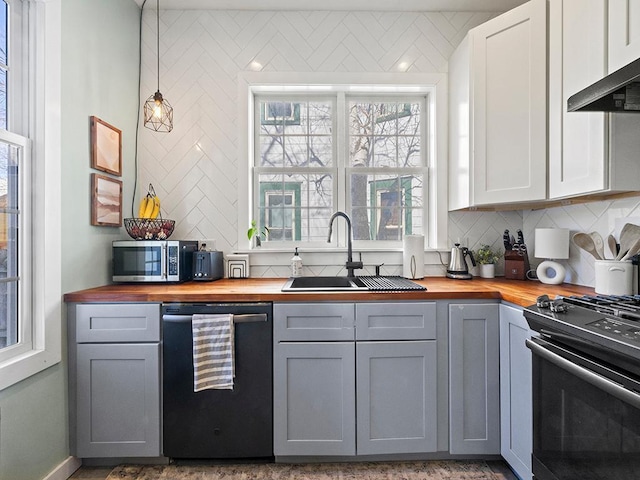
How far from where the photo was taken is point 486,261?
7.88ft

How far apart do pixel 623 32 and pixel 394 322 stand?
5.10 feet

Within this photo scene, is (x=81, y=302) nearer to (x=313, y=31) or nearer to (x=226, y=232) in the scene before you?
(x=226, y=232)

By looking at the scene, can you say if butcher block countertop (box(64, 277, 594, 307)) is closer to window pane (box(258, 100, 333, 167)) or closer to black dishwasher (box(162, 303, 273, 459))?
black dishwasher (box(162, 303, 273, 459))

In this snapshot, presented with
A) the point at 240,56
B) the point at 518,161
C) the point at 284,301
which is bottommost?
the point at 284,301

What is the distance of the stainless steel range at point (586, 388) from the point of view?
937mm

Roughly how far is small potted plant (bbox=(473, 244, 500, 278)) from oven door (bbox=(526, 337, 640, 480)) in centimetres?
112

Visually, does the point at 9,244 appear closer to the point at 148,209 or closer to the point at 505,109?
the point at 148,209

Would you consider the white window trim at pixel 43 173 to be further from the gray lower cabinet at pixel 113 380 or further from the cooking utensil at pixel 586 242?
the cooking utensil at pixel 586 242

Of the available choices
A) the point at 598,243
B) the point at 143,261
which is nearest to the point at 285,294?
the point at 143,261

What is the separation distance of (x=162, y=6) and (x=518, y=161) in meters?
2.55

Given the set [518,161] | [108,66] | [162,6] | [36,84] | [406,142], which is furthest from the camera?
[406,142]

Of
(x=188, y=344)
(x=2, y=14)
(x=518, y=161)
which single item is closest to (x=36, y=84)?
(x=2, y=14)

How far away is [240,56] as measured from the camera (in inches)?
97.7

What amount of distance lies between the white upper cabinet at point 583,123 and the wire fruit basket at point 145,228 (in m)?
2.30
